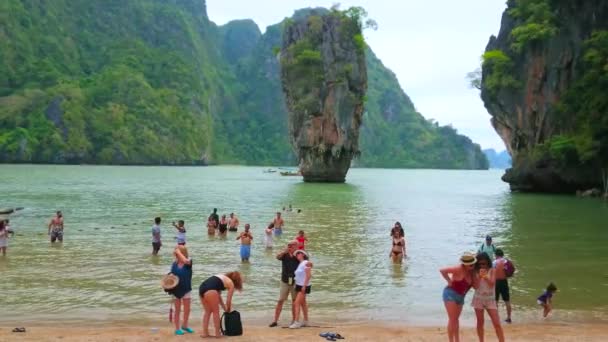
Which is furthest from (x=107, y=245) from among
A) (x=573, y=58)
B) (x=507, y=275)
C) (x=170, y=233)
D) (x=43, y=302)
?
(x=573, y=58)

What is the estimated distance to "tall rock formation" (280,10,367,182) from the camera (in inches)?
3226

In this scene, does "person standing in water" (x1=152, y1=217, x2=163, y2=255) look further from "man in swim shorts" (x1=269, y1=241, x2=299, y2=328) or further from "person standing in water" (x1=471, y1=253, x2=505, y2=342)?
"person standing in water" (x1=471, y1=253, x2=505, y2=342)

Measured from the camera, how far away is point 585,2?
56.0 meters

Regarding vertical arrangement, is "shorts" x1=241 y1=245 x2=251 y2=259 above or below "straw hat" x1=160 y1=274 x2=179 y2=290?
below

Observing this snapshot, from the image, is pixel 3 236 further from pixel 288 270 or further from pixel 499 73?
pixel 499 73

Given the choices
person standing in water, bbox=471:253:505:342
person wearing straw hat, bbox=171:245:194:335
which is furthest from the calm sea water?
person standing in water, bbox=471:253:505:342

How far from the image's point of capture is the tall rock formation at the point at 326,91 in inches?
A: 3226

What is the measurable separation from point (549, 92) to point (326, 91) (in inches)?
1263

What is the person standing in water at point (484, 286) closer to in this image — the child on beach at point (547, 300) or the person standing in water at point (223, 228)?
the child on beach at point (547, 300)

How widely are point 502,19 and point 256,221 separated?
1827 inches

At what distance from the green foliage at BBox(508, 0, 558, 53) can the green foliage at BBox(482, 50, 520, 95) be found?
1.70 m

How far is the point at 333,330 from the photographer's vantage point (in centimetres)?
1164

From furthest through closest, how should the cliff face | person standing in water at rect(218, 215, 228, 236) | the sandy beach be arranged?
the cliff face < person standing in water at rect(218, 215, 228, 236) < the sandy beach

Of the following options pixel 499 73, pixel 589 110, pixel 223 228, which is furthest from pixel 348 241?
pixel 499 73
